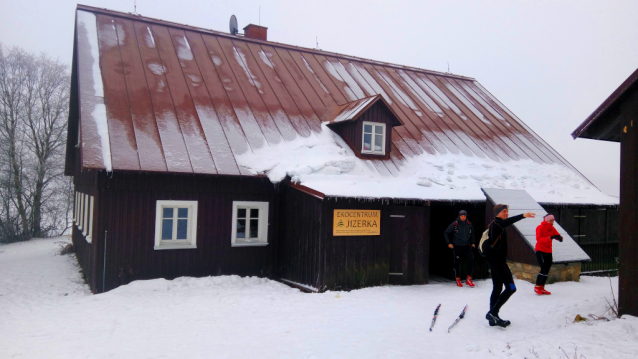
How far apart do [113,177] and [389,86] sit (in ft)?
35.7

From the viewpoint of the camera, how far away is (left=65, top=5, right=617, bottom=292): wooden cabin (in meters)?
10.1

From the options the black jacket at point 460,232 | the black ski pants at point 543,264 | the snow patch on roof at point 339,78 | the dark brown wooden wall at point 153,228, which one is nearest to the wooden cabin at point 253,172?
the dark brown wooden wall at point 153,228

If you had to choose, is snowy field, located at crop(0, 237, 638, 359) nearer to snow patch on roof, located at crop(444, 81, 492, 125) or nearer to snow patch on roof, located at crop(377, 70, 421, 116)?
snow patch on roof, located at crop(377, 70, 421, 116)

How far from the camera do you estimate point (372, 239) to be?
10.5 metres

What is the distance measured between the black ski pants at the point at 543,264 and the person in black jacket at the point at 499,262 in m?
2.86

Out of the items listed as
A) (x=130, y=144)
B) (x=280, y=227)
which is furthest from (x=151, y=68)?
(x=280, y=227)

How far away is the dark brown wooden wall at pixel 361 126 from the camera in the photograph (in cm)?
1254

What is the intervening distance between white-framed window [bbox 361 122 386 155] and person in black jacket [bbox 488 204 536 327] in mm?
6093

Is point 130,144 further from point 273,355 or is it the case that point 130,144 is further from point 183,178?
point 273,355

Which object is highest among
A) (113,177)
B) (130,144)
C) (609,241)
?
(130,144)

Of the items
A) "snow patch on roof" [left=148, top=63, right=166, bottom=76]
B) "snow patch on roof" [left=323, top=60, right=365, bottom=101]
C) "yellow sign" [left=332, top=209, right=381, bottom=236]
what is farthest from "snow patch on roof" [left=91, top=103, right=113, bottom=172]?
"snow patch on roof" [left=323, top=60, right=365, bottom=101]

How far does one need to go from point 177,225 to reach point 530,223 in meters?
8.39

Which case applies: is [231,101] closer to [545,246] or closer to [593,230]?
[545,246]

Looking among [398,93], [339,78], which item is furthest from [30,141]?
[398,93]
